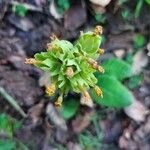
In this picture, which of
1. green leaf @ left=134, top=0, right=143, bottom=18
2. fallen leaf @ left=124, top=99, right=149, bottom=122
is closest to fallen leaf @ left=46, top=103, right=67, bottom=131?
fallen leaf @ left=124, top=99, right=149, bottom=122

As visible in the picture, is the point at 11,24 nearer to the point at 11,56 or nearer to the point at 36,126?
the point at 11,56

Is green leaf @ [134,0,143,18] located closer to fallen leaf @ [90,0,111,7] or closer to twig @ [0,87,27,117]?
fallen leaf @ [90,0,111,7]

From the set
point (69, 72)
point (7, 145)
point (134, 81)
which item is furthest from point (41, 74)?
point (69, 72)

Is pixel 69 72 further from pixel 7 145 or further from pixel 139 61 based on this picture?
pixel 139 61

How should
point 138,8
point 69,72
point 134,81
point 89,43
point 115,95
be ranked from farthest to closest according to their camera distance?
point 134,81
point 138,8
point 115,95
point 89,43
point 69,72

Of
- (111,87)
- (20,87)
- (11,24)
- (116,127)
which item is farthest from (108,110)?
(11,24)
